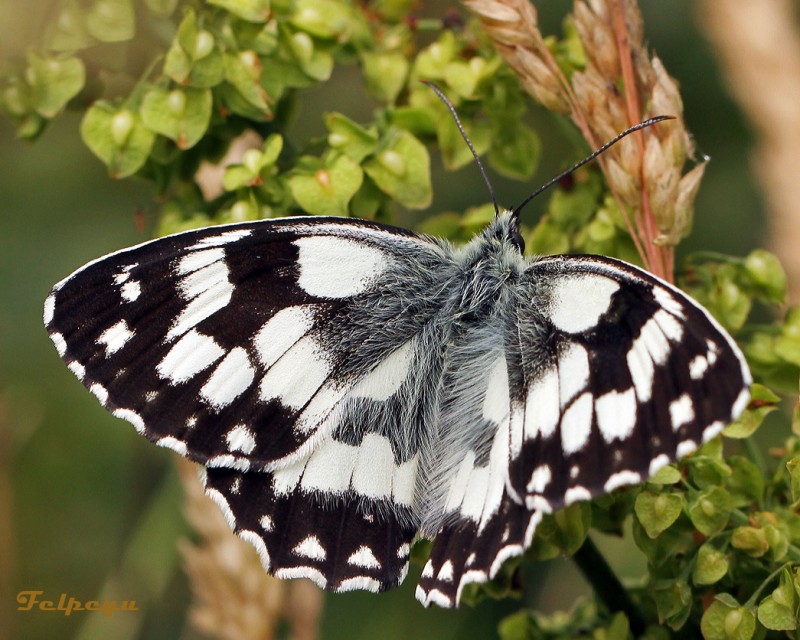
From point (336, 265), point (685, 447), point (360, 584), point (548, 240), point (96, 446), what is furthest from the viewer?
point (96, 446)

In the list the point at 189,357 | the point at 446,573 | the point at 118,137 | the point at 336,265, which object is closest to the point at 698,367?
the point at 446,573

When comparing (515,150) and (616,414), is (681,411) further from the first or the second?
(515,150)

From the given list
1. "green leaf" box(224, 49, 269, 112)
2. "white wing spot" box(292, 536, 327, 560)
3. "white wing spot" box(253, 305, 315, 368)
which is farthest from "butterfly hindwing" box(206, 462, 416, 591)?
"green leaf" box(224, 49, 269, 112)

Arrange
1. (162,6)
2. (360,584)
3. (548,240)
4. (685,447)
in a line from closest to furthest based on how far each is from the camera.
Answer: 1. (685,447)
2. (360,584)
3. (162,6)
4. (548,240)

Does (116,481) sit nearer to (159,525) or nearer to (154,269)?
(159,525)

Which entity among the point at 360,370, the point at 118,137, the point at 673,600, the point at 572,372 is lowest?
the point at 673,600

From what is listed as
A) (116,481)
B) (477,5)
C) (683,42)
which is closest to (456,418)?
(477,5)

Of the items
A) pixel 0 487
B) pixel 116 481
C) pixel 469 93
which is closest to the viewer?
pixel 469 93

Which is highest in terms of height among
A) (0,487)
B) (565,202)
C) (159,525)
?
(565,202)
